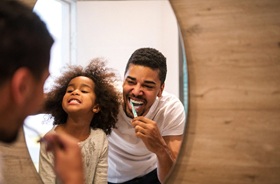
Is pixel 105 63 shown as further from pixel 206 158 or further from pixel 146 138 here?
pixel 206 158

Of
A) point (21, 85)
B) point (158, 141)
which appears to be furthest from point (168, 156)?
point (21, 85)

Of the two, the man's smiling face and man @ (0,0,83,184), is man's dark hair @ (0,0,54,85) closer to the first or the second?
man @ (0,0,83,184)

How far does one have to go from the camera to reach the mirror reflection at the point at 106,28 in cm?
85

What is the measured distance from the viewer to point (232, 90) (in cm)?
57

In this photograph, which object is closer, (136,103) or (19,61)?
(19,61)

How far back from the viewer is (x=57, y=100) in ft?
2.39

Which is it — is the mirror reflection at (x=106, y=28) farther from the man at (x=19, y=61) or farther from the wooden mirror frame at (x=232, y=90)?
the man at (x=19, y=61)

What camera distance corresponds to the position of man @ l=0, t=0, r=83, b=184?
0.42 m

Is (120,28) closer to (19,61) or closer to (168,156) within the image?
(168,156)

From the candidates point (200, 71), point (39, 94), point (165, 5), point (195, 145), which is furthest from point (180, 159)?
point (165, 5)

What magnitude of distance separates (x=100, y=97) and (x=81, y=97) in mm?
36

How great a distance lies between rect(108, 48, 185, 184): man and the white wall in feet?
0.35

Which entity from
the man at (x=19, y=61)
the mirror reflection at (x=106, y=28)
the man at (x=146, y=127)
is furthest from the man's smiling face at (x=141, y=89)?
the man at (x=19, y=61)

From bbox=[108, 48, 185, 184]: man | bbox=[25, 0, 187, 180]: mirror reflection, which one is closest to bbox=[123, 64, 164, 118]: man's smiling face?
bbox=[108, 48, 185, 184]: man
